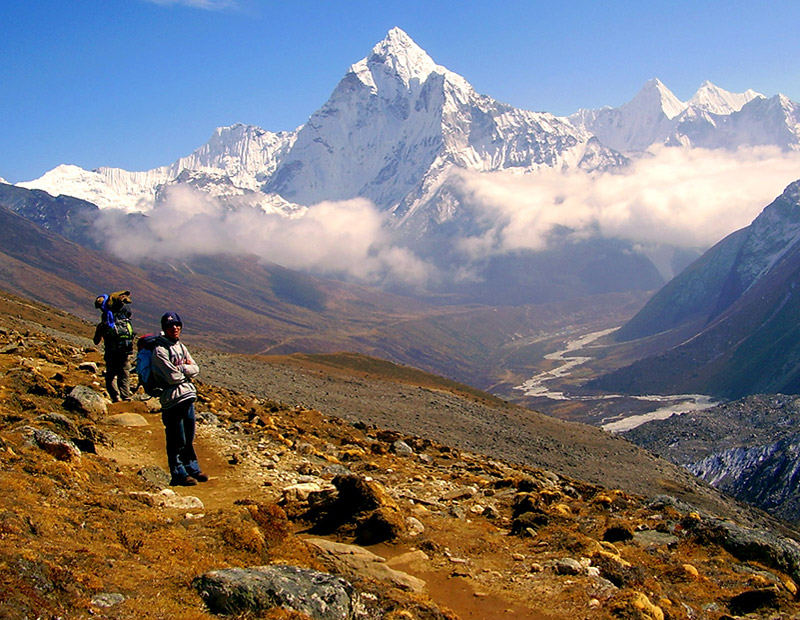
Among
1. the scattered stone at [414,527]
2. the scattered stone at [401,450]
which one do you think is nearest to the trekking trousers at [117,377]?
the scattered stone at [401,450]

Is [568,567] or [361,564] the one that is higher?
[568,567]

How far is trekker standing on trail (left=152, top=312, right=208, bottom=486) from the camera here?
15.7m

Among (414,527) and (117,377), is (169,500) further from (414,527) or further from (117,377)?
(117,377)

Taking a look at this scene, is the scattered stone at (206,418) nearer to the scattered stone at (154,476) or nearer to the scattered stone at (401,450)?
the scattered stone at (154,476)

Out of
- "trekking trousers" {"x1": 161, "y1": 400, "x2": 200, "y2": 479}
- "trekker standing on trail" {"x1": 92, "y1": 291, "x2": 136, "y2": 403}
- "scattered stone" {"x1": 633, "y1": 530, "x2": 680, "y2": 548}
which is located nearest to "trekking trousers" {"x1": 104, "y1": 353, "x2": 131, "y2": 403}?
"trekker standing on trail" {"x1": 92, "y1": 291, "x2": 136, "y2": 403}

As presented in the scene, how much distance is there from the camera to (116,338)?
2266 centimetres

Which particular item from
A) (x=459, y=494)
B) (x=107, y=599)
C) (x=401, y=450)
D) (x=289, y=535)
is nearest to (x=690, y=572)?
(x=459, y=494)

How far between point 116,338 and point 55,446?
29.0 ft

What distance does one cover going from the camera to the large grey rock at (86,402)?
806 inches

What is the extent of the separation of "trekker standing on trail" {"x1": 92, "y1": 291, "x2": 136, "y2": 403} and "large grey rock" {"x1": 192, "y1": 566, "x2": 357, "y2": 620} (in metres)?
15.1

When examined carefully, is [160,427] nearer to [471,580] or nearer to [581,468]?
[471,580]

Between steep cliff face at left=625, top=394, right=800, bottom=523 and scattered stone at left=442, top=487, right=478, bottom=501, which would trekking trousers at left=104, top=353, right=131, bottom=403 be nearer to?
scattered stone at left=442, top=487, right=478, bottom=501

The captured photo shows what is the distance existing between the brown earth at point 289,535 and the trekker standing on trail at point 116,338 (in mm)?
1290

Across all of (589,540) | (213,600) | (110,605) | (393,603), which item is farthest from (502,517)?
(110,605)
